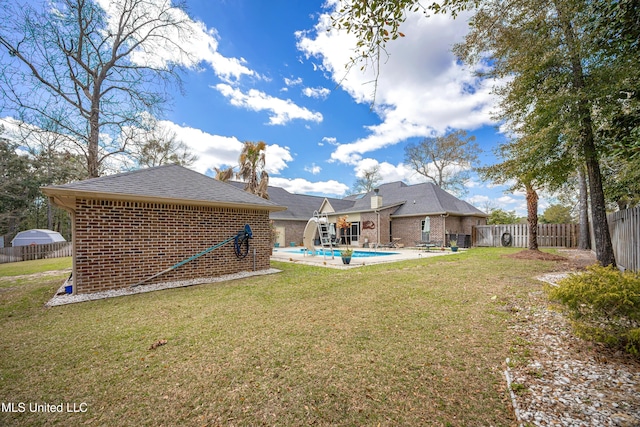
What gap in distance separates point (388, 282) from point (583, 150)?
652 cm

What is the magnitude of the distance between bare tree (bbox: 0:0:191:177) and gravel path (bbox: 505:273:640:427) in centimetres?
1543

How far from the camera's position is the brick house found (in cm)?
617

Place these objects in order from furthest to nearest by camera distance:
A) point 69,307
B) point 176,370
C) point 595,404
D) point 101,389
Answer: point 69,307
point 176,370
point 101,389
point 595,404

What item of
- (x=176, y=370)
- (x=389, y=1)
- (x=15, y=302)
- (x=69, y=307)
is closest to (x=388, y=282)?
(x=176, y=370)

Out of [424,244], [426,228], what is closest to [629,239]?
[424,244]

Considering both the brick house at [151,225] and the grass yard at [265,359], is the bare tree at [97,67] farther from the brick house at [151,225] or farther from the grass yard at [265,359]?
the grass yard at [265,359]

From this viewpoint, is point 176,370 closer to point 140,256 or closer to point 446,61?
point 140,256

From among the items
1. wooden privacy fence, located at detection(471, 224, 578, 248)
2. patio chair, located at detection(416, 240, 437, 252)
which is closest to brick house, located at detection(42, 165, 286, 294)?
patio chair, located at detection(416, 240, 437, 252)

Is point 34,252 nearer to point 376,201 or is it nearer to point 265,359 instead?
point 265,359

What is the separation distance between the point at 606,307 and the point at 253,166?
1440 cm

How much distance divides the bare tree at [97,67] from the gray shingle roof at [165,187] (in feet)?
18.9

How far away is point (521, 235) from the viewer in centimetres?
1823

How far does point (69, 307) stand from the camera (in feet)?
Answer: 17.1

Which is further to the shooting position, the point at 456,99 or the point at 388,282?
the point at 456,99
